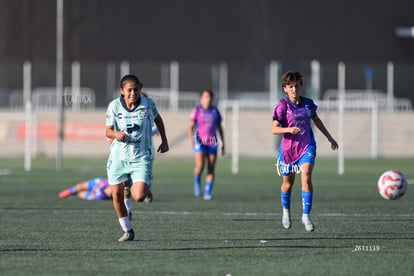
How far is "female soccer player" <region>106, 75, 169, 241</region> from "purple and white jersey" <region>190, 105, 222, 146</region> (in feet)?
29.3

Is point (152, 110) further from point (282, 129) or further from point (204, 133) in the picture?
point (204, 133)

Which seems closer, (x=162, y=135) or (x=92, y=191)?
(x=162, y=135)

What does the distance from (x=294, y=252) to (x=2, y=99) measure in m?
29.3

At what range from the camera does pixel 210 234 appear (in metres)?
14.0

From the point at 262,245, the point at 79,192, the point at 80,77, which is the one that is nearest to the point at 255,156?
the point at 80,77

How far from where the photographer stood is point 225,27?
45406mm

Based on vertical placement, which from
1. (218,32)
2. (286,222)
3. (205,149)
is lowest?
(286,222)

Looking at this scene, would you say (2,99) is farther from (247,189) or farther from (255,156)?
(247,189)

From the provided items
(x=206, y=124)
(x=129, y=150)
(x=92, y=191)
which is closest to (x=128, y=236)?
(x=129, y=150)

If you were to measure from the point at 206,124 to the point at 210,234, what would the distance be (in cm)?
842

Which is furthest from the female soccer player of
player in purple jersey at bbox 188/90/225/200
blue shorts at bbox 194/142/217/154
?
blue shorts at bbox 194/142/217/154

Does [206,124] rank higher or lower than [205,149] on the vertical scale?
higher

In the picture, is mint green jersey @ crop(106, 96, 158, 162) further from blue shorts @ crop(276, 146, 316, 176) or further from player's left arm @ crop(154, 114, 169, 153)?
blue shorts @ crop(276, 146, 316, 176)

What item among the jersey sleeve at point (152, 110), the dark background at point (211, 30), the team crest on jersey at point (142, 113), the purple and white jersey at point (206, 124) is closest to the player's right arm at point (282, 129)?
the jersey sleeve at point (152, 110)
